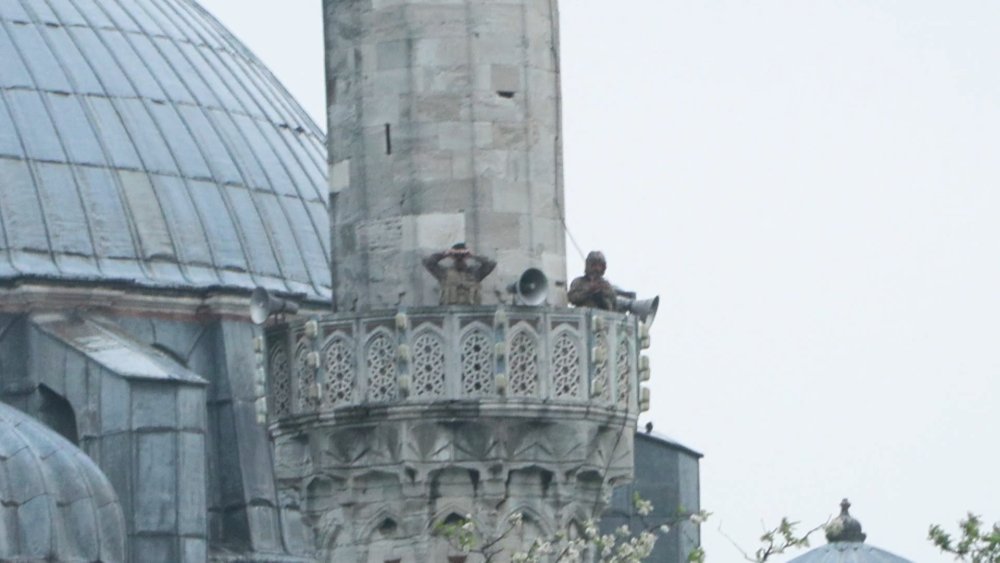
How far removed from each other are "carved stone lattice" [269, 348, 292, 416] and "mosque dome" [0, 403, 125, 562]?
9981 mm

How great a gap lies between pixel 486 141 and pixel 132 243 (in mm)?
17818

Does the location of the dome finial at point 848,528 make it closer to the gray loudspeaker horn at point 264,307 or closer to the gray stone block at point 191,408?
the gray stone block at point 191,408

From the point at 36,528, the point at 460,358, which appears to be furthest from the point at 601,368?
the point at 36,528

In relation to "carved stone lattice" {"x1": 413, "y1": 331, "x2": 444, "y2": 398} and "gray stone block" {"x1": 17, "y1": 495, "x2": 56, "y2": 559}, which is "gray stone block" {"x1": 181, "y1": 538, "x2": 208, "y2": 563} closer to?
"gray stone block" {"x1": 17, "y1": 495, "x2": 56, "y2": 559}

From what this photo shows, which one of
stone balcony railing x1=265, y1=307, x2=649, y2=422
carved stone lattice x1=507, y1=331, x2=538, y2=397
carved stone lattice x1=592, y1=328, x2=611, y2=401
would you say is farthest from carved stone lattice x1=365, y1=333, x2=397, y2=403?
carved stone lattice x1=592, y1=328, x2=611, y2=401

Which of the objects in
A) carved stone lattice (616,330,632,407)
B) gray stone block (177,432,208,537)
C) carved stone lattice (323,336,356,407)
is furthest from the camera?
gray stone block (177,432,208,537)

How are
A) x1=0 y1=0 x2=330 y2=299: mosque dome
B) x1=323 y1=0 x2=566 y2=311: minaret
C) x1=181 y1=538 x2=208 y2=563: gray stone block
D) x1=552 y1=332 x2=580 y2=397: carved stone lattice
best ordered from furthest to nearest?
x1=0 y1=0 x2=330 y2=299: mosque dome < x1=181 y1=538 x2=208 y2=563: gray stone block < x1=323 y1=0 x2=566 y2=311: minaret < x1=552 y1=332 x2=580 y2=397: carved stone lattice

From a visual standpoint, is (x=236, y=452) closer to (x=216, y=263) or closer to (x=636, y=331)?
(x=216, y=263)

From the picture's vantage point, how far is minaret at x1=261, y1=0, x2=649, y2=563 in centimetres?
3800

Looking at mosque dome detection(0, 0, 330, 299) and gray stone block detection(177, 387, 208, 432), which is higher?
mosque dome detection(0, 0, 330, 299)

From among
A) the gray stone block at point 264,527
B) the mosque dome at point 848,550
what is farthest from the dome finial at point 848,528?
the gray stone block at point 264,527

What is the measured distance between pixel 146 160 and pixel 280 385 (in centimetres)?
1846

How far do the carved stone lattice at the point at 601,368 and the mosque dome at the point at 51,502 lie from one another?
1163 cm

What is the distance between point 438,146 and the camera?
38.5 m
